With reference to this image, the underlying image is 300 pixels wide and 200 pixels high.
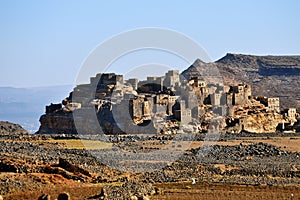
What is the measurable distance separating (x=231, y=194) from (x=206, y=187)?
2.15 m

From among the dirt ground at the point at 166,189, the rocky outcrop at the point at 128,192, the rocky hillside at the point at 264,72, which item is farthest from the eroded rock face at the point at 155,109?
the rocky hillside at the point at 264,72

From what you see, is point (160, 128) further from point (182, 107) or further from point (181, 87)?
point (181, 87)

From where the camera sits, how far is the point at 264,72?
16700cm

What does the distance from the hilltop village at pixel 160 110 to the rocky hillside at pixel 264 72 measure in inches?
1971

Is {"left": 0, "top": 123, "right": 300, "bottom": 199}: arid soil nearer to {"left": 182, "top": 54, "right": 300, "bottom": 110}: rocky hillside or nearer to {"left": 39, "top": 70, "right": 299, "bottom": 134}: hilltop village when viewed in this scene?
{"left": 39, "top": 70, "right": 299, "bottom": 134}: hilltop village

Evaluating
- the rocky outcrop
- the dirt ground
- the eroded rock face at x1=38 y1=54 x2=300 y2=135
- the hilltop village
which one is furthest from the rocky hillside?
the rocky outcrop

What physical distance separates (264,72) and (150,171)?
138352mm

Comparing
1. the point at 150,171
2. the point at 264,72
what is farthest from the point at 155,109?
the point at 264,72

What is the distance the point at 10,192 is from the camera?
976 inches

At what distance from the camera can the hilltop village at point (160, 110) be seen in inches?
2307

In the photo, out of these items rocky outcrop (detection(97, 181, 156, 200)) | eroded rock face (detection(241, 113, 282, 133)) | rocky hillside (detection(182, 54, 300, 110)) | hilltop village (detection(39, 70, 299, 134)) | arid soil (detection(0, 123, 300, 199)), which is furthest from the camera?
rocky hillside (detection(182, 54, 300, 110))

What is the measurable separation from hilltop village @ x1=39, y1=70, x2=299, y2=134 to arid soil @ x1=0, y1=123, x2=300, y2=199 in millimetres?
8652

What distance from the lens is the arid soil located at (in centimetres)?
2536

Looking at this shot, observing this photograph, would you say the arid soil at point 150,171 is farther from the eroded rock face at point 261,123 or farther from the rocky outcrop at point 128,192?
the eroded rock face at point 261,123
